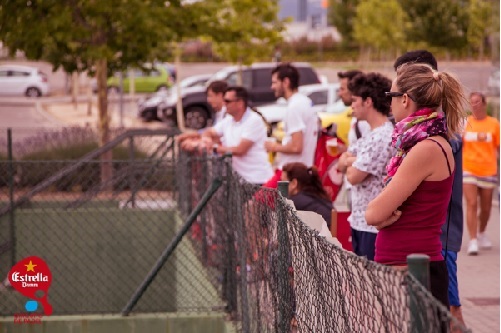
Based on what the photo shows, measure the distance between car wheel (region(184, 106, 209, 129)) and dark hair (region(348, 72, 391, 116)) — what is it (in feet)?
91.9

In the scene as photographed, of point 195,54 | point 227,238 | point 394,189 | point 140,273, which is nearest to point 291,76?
point 227,238

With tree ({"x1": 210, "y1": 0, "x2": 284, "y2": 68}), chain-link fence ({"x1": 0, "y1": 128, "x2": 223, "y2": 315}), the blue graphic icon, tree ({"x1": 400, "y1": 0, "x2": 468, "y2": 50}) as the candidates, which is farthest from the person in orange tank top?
tree ({"x1": 400, "y1": 0, "x2": 468, "y2": 50})

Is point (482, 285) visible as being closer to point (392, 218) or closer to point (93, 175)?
point (93, 175)

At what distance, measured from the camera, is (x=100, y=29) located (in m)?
15.3

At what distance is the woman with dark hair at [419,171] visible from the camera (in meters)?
4.44

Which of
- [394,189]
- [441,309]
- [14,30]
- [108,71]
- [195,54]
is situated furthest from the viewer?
[195,54]

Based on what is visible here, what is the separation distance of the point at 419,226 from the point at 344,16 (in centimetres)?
6433

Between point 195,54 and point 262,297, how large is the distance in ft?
226

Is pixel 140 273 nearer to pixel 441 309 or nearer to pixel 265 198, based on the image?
pixel 265 198

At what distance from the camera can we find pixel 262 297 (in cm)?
559

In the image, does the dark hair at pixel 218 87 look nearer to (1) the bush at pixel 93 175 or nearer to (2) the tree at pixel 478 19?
(1) the bush at pixel 93 175

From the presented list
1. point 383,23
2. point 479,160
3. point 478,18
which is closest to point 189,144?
point 479,160

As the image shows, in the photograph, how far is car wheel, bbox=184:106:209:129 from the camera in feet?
114

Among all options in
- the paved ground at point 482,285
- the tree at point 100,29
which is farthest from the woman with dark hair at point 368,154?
the tree at point 100,29
